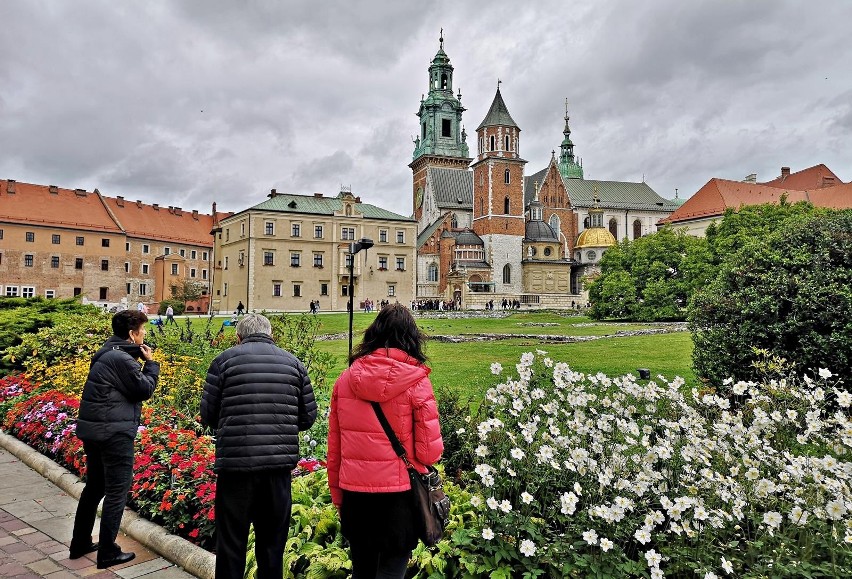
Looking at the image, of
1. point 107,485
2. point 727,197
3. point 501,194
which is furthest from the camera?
point 501,194

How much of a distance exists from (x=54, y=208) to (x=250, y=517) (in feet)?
226

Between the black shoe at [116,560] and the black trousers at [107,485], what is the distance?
42mm

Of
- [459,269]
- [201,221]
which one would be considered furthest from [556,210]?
[201,221]

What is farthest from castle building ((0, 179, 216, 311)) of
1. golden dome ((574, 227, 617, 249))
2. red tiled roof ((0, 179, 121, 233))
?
golden dome ((574, 227, 617, 249))

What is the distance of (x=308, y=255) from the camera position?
190 ft

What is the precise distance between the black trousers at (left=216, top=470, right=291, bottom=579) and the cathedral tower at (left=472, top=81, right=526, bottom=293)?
64.4 m

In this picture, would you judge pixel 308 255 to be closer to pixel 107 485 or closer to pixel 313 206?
pixel 313 206

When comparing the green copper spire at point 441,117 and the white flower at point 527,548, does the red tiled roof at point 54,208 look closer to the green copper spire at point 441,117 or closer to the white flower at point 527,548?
the green copper spire at point 441,117

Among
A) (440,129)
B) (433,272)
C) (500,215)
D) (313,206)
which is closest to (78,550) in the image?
(313,206)

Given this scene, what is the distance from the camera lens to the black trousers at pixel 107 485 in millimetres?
4750

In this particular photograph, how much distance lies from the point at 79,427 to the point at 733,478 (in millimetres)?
4965

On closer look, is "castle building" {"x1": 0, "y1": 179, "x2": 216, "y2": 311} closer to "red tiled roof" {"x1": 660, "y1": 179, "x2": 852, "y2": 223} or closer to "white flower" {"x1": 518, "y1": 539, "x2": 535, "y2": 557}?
"red tiled roof" {"x1": 660, "y1": 179, "x2": 852, "y2": 223}

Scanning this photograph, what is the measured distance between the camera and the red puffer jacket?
321cm

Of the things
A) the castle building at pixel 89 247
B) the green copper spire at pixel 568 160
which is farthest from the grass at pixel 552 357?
the green copper spire at pixel 568 160
